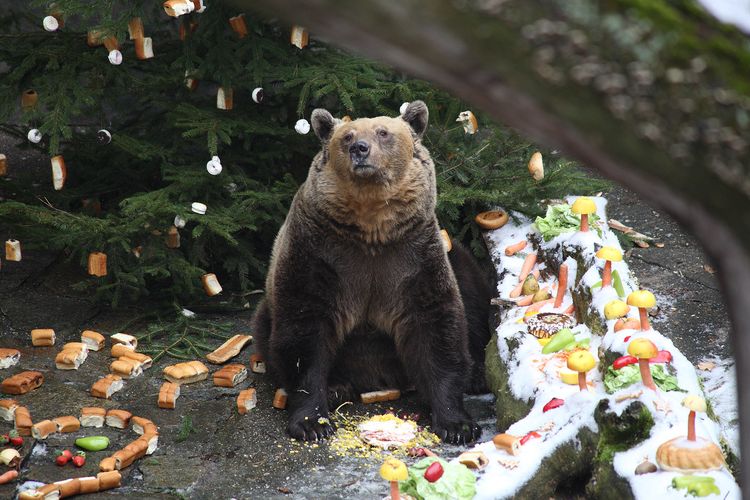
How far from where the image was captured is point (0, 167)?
825 cm

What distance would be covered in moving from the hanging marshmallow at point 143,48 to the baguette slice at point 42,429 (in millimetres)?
2993

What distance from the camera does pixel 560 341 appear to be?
226 inches

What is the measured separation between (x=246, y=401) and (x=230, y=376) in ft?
1.36

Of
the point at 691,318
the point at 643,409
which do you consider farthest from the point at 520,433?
the point at 691,318

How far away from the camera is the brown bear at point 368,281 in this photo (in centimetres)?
628

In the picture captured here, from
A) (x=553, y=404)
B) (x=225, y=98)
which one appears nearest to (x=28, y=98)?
(x=225, y=98)

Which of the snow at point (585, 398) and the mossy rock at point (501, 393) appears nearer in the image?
the snow at point (585, 398)

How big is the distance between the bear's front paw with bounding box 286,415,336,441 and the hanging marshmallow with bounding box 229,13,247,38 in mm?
3106

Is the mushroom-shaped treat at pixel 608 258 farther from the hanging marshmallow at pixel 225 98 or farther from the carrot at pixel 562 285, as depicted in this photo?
the hanging marshmallow at pixel 225 98

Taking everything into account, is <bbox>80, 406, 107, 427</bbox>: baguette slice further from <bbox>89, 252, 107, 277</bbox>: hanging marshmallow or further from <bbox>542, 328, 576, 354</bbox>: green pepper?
<bbox>542, 328, 576, 354</bbox>: green pepper

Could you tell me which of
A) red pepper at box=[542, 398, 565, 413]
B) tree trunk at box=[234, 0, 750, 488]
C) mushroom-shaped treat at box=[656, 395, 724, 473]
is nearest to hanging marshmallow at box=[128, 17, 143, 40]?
red pepper at box=[542, 398, 565, 413]

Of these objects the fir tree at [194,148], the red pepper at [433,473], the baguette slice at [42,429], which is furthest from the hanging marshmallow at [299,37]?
the red pepper at [433,473]

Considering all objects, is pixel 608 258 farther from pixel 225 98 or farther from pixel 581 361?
pixel 225 98

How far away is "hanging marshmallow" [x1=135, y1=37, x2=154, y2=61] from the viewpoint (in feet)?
25.1
